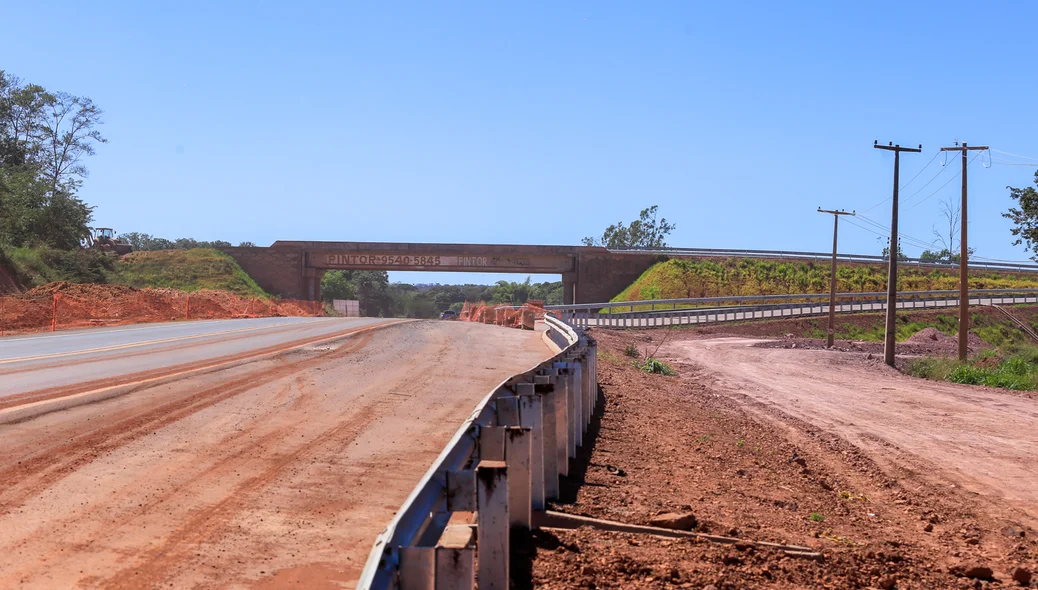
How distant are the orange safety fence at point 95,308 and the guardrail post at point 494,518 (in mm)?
31945

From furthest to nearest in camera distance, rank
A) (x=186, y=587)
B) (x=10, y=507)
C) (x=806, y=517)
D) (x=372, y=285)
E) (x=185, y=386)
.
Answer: (x=372, y=285), (x=185, y=386), (x=806, y=517), (x=10, y=507), (x=186, y=587)

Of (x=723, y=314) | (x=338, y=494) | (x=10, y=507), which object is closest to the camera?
(x=10, y=507)

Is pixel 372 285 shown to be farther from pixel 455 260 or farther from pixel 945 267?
pixel 945 267

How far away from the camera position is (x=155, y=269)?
84.8m

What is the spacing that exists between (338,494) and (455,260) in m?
72.7

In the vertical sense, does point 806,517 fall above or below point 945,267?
below

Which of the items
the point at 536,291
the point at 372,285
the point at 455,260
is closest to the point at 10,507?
the point at 455,260

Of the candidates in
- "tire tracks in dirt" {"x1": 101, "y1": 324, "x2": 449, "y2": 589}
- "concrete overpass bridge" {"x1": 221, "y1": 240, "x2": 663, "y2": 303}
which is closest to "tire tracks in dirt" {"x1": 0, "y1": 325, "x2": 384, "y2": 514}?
"tire tracks in dirt" {"x1": 101, "y1": 324, "x2": 449, "y2": 589}

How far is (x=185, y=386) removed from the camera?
15016 mm

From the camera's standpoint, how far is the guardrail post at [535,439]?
740 centimetres

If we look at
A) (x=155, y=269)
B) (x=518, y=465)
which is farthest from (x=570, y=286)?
(x=518, y=465)

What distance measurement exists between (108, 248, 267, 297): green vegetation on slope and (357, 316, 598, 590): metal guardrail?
73.6m

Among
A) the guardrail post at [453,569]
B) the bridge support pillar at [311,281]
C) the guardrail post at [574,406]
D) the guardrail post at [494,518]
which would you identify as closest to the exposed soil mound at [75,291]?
the bridge support pillar at [311,281]

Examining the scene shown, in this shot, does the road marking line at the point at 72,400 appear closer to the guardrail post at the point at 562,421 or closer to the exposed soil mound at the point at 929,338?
the guardrail post at the point at 562,421
